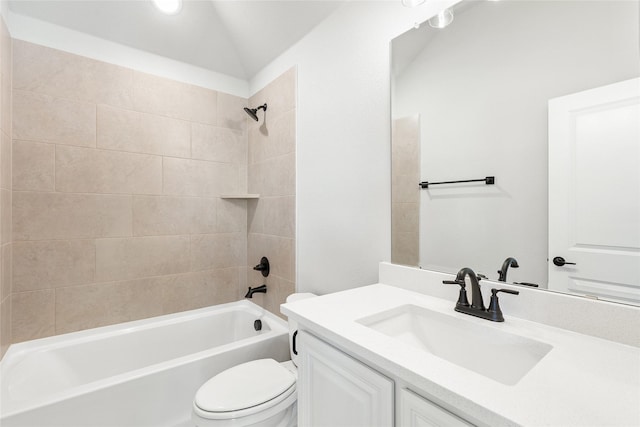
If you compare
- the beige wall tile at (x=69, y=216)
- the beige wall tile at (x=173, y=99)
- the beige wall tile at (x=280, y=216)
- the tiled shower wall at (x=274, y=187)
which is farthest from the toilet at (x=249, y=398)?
A: the beige wall tile at (x=173, y=99)

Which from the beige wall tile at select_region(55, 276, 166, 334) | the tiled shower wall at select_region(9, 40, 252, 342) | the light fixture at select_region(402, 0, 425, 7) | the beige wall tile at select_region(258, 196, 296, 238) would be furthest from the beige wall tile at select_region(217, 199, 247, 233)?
the light fixture at select_region(402, 0, 425, 7)

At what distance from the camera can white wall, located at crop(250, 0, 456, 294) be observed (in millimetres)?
1404

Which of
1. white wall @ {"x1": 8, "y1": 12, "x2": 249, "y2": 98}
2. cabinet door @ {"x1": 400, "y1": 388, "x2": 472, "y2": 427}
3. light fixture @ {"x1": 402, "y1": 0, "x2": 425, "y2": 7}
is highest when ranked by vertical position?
white wall @ {"x1": 8, "y1": 12, "x2": 249, "y2": 98}

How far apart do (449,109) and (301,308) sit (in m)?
0.97

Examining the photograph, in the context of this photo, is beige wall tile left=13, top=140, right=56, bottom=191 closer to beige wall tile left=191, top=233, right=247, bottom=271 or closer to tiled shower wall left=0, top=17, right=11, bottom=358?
tiled shower wall left=0, top=17, right=11, bottom=358

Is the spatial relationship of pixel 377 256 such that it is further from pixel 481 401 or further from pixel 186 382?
pixel 186 382

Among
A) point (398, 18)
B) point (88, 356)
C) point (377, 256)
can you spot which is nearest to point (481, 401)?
point (377, 256)

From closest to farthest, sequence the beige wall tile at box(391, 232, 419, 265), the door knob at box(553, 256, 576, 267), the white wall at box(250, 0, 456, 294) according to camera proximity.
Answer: the door knob at box(553, 256, 576, 267)
the beige wall tile at box(391, 232, 419, 265)
the white wall at box(250, 0, 456, 294)

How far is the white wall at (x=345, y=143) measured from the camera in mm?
1404

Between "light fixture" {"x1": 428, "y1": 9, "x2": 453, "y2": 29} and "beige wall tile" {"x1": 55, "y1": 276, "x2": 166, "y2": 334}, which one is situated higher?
"light fixture" {"x1": 428, "y1": 9, "x2": 453, "y2": 29}

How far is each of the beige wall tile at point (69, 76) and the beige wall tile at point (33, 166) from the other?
341 millimetres

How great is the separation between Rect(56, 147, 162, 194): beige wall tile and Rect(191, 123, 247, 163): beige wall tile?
12.5 inches

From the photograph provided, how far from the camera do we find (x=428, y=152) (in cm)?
126

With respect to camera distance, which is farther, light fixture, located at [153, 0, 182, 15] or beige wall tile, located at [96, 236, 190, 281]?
beige wall tile, located at [96, 236, 190, 281]
